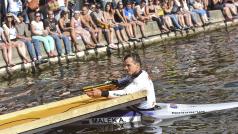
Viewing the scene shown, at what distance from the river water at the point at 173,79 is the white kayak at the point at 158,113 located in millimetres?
201

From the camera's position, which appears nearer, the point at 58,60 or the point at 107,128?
the point at 107,128

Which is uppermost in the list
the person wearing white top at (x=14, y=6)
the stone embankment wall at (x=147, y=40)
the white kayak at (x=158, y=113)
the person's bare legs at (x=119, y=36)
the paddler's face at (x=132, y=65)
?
the person wearing white top at (x=14, y=6)

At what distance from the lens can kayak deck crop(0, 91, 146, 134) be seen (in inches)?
395

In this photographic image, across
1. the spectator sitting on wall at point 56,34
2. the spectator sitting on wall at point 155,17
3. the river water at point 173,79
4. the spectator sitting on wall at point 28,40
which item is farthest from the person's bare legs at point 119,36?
the spectator sitting on wall at point 28,40

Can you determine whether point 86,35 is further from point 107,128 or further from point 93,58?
point 107,128

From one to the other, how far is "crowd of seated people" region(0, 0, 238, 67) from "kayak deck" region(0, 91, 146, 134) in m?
7.91

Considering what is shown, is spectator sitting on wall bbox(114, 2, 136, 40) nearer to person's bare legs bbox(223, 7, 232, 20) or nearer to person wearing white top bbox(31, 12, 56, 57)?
person wearing white top bbox(31, 12, 56, 57)

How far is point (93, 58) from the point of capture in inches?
876

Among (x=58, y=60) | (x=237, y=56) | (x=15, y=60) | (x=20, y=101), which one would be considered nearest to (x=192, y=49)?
(x=237, y=56)

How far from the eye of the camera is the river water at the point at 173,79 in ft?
38.0

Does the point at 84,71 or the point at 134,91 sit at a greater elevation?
the point at 134,91

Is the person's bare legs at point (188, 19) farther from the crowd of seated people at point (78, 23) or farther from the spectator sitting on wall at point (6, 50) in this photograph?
the spectator sitting on wall at point (6, 50)

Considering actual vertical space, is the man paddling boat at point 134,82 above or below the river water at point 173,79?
above

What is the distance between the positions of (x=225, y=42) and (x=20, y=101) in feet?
33.4
